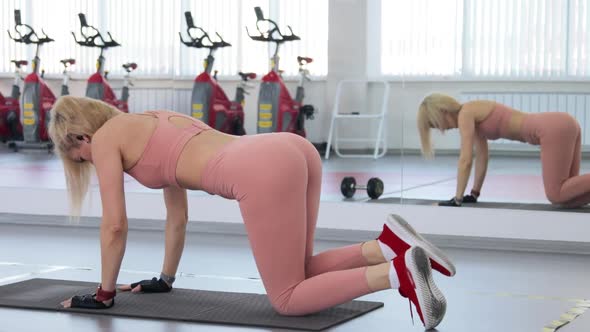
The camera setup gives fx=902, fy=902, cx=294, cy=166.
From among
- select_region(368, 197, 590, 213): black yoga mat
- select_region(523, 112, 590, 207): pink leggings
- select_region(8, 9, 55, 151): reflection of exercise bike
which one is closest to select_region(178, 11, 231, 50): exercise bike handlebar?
select_region(8, 9, 55, 151): reflection of exercise bike

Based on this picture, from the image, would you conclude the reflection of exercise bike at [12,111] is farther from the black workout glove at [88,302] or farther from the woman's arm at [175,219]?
the black workout glove at [88,302]

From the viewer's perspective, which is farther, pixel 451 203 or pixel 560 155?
pixel 451 203

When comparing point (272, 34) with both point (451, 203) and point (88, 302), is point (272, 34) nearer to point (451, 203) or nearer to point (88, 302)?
point (451, 203)

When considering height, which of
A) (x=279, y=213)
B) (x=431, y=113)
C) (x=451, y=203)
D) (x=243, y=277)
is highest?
(x=431, y=113)

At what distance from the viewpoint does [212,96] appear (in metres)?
5.97

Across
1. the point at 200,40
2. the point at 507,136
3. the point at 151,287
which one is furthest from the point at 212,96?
the point at 151,287

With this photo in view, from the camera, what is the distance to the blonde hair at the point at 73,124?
3133 millimetres

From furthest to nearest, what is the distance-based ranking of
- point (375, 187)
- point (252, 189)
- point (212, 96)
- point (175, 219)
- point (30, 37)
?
1. point (30, 37)
2. point (212, 96)
3. point (375, 187)
4. point (175, 219)
5. point (252, 189)

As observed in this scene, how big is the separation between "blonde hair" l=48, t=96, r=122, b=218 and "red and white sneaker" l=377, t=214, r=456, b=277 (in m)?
1.06

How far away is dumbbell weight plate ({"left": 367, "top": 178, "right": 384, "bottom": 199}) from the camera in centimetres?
543

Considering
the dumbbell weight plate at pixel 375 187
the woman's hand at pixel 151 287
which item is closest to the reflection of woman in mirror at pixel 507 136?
the dumbbell weight plate at pixel 375 187

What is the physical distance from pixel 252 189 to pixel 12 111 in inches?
153

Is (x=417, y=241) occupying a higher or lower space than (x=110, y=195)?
lower

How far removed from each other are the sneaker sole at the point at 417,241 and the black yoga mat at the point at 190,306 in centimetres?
38
